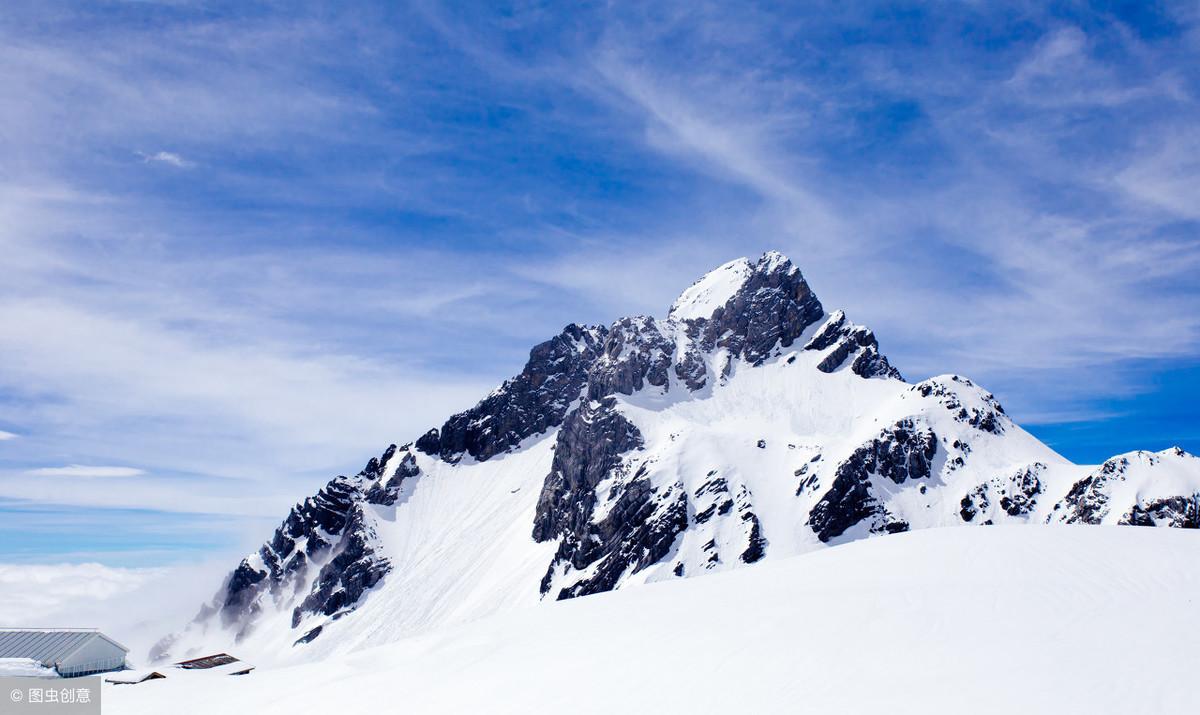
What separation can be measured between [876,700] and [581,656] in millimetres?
7229

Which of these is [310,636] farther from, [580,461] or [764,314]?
[764,314]

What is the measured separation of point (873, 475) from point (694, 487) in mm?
29688

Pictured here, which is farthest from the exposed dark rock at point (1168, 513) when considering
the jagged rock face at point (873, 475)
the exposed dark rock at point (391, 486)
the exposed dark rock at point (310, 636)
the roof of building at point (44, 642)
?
the exposed dark rock at point (391, 486)

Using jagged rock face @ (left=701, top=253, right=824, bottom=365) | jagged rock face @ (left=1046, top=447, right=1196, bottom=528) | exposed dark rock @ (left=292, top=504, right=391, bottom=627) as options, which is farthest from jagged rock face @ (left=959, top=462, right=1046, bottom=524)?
exposed dark rock @ (left=292, top=504, right=391, bottom=627)

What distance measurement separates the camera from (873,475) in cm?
12962

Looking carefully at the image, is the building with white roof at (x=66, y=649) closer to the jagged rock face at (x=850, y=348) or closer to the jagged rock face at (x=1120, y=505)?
the jagged rock face at (x=1120, y=505)

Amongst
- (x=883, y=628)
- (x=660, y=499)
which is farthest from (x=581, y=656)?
(x=660, y=499)

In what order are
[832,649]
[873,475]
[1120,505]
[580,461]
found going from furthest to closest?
1. [580,461]
2. [873,475]
3. [1120,505]
4. [832,649]

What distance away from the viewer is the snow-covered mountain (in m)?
121

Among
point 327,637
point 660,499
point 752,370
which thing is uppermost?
point 752,370

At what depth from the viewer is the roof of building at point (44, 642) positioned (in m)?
41.9

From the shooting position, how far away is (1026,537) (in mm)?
27625

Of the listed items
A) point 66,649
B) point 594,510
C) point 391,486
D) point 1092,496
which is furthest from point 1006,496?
point 391,486

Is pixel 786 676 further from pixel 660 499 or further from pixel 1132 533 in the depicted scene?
pixel 660 499
